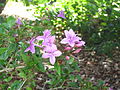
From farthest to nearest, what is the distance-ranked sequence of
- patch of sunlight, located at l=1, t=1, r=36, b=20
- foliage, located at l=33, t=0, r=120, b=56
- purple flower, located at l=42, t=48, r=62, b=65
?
1. patch of sunlight, located at l=1, t=1, r=36, b=20
2. foliage, located at l=33, t=0, r=120, b=56
3. purple flower, located at l=42, t=48, r=62, b=65

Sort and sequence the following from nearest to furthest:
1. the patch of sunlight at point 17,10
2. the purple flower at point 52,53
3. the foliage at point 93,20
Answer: the purple flower at point 52,53, the foliage at point 93,20, the patch of sunlight at point 17,10

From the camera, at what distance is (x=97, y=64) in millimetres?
3947

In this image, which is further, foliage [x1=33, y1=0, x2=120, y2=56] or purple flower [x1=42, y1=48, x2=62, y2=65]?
foliage [x1=33, y1=0, x2=120, y2=56]

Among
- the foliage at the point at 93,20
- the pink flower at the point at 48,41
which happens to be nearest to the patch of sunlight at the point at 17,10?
the foliage at the point at 93,20

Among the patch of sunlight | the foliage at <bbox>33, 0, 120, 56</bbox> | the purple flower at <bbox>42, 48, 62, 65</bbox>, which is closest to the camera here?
the purple flower at <bbox>42, 48, 62, 65</bbox>

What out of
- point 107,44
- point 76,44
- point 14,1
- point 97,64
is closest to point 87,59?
point 97,64

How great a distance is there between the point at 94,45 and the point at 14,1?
4882 millimetres

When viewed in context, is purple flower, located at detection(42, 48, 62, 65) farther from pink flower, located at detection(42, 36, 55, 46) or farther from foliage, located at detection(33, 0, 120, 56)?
foliage, located at detection(33, 0, 120, 56)

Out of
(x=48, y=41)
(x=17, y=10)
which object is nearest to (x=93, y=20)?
(x=48, y=41)

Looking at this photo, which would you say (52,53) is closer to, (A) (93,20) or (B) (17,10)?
(A) (93,20)

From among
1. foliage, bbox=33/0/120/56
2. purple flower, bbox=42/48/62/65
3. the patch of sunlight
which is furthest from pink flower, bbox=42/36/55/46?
the patch of sunlight

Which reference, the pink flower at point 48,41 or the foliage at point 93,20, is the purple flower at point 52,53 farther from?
the foliage at point 93,20

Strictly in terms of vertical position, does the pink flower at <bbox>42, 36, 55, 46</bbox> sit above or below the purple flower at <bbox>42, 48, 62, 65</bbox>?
above

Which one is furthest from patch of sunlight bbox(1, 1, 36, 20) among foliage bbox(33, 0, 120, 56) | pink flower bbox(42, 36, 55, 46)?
pink flower bbox(42, 36, 55, 46)
